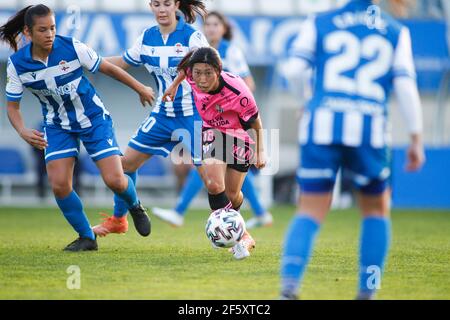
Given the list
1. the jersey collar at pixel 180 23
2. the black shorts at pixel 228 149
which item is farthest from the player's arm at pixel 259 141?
the jersey collar at pixel 180 23

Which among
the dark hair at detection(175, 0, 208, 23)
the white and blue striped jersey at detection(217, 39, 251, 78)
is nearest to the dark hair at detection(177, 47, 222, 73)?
the dark hair at detection(175, 0, 208, 23)

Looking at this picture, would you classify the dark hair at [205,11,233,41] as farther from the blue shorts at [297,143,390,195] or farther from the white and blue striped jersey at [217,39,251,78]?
the blue shorts at [297,143,390,195]

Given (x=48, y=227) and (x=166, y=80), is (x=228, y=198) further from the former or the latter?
(x=48, y=227)

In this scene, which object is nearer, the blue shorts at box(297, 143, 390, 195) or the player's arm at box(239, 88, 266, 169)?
the blue shorts at box(297, 143, 390, 195)

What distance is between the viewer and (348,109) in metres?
5.00

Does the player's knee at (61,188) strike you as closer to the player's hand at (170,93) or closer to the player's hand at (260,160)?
the player's hand at (170,93)

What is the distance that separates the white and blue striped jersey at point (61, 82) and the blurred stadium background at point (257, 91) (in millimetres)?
8351

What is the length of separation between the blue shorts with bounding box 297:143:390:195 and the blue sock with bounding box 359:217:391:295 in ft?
0.63

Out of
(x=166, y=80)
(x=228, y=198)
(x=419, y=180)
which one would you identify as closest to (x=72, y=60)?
(x=166, y=80)

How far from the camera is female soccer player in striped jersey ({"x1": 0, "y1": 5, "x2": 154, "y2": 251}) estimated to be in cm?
729

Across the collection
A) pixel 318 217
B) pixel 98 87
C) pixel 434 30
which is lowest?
pixel 318 217

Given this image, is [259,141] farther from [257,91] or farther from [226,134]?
[257,91]

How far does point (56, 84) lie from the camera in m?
7.37

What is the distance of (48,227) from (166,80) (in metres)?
3.96
